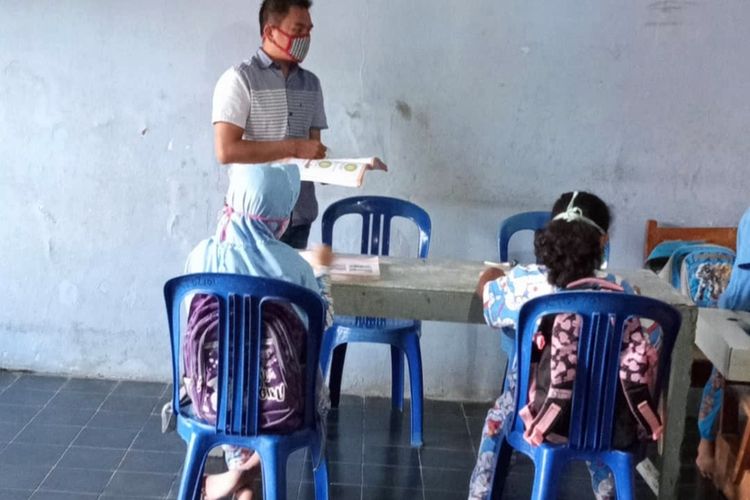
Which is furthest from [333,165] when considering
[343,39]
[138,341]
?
[138,341]

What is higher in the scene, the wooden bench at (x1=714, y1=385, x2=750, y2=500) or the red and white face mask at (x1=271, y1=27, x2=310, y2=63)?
the red and white face mask at (x1=271, y1=27, x2=310, y2=63)

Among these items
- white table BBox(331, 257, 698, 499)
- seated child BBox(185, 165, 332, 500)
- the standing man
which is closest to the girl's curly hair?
white table BBox(331, 257, 698, 499)

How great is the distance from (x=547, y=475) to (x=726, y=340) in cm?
78

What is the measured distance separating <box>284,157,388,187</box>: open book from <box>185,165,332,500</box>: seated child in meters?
0.47

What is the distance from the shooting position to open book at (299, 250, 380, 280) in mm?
3086

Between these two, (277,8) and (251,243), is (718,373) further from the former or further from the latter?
(277,8)

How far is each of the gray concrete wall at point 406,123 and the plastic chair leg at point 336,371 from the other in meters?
0.26

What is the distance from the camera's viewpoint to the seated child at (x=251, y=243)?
2.51 metres

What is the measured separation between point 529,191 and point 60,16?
209 centimetres

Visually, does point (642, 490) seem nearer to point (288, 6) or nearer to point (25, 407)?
point (288, 6)

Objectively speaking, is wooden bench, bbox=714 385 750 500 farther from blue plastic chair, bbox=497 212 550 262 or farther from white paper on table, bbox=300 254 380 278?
white paper on table, bbox=300 254 380 278

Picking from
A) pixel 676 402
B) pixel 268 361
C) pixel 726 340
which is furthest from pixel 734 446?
pixel 268 361

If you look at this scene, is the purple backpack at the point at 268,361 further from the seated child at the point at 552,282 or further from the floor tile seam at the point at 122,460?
the floor tile seam at the point at 122,460

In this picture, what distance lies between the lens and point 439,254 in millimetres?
4109
